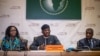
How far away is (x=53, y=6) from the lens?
5289mm

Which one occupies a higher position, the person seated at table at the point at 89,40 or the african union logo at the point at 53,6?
the african union logo at the point at 53,6

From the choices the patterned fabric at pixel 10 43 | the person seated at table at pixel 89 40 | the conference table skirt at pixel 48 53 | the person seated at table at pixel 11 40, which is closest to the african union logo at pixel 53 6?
the person seated at table at pixel 89 40

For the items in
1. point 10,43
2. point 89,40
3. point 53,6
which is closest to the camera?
point 10,43

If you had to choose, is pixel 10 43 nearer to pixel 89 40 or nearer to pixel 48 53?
pixel 48 53

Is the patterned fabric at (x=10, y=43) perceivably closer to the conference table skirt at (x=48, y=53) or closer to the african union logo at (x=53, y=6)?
the african union logo at (x=53, y=6)

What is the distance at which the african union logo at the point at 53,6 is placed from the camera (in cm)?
529

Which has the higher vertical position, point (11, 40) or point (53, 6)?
point (53, 6)

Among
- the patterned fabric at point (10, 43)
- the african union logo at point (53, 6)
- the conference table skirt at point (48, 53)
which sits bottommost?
the conference table skirt at point (48, 53)

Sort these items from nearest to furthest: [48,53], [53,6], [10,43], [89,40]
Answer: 1. [48,53]
2. [10,43]
3. [89,40]
4. [53,6]

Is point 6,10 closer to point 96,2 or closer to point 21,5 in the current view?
point 21,5

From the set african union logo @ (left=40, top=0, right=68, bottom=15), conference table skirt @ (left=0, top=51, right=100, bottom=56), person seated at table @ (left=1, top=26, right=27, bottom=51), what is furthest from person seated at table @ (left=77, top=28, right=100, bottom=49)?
conference table skirt @ (left=0, top=51, right=100, bottom=56)

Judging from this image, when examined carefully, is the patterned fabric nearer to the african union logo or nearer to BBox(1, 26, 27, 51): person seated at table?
BBox(1, 26, 27, 51): person seated at table

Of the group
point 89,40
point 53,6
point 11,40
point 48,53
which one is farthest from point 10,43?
point 89,40

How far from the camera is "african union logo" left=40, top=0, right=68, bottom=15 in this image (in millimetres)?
5285
